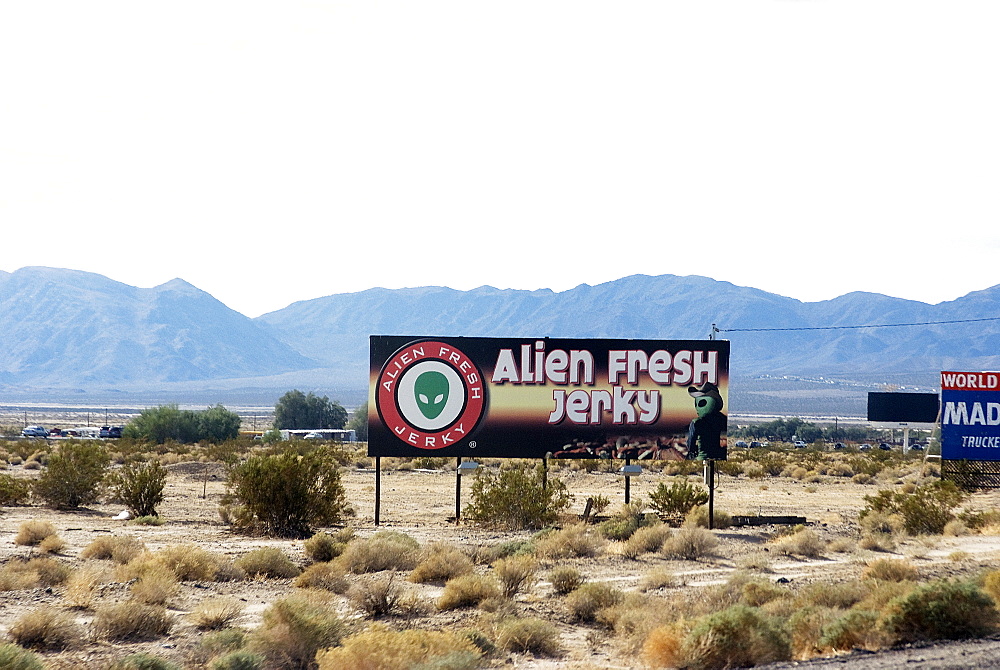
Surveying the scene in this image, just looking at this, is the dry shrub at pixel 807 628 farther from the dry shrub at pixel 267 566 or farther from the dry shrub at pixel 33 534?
the dry shrub at pixel 33 534

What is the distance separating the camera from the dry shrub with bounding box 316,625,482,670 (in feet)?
34.2

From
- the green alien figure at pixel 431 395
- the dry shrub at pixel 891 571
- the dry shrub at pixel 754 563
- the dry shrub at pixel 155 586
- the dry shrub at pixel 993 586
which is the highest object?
the green alien figure at pixel 431 395

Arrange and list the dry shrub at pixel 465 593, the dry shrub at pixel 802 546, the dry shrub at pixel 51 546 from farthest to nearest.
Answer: the dry shrub at pixel 802 546 → the dry shrub at pixel 51 546 → the dry shrub at pixel 465 593

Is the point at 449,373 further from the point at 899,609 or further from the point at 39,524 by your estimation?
the point at 899,609

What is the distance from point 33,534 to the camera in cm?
2027

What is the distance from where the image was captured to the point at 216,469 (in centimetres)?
4622

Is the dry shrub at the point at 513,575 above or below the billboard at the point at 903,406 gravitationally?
below

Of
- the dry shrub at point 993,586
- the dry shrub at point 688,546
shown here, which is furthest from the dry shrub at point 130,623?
the dry shrub at point 688,546

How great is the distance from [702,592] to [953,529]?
433 inches

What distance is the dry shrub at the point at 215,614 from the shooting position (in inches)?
529

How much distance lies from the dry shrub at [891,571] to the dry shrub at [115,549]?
473 inches

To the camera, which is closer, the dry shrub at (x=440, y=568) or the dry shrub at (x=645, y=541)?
the dry shrub at (x=440, y=568)

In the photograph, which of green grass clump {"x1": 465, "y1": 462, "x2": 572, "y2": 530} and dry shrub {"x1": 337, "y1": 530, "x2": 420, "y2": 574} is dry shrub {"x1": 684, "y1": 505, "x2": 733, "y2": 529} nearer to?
green grass clump {"x1": 465, "y1": 462, "x2": 572, "y2": 530}

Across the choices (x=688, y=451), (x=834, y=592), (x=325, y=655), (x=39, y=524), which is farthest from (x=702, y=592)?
(x=39, y=524)
